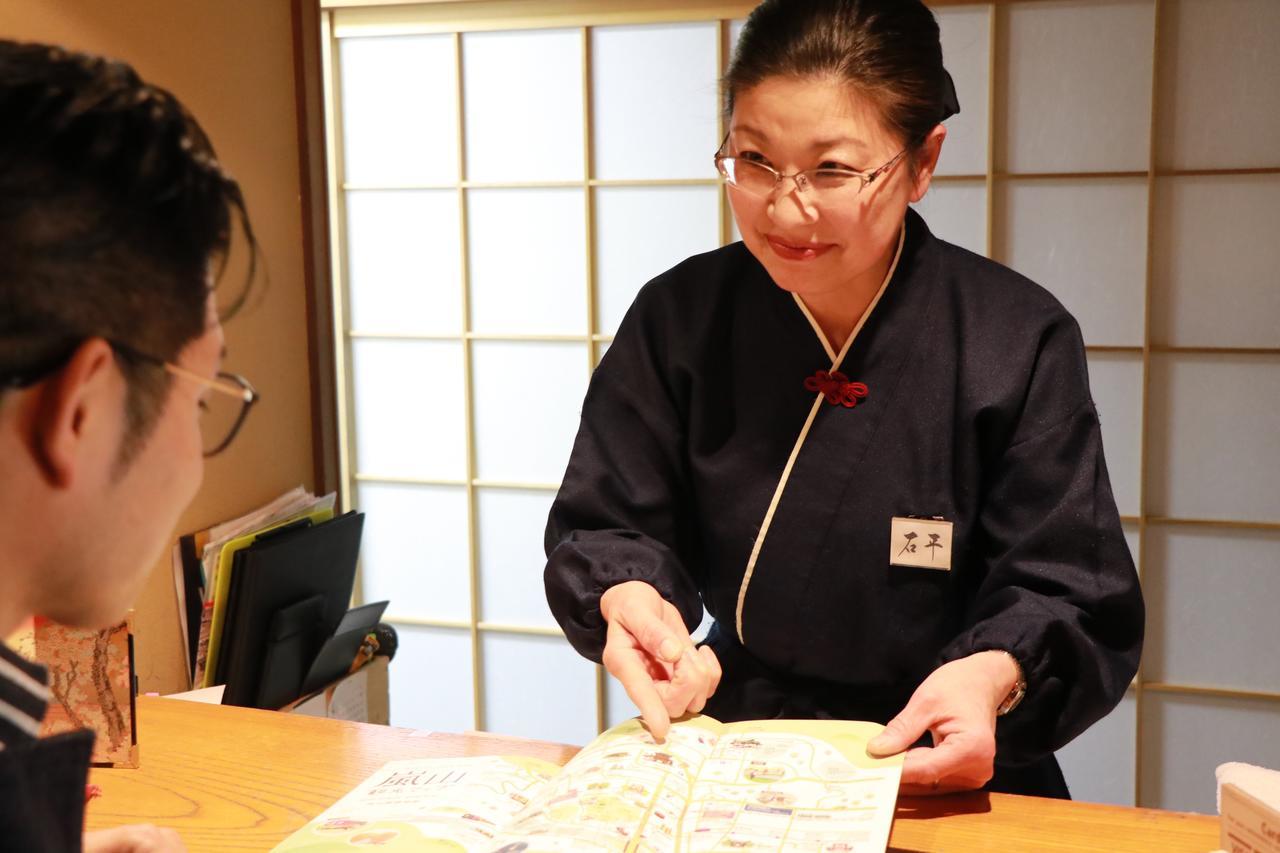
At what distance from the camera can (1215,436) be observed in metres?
2.65

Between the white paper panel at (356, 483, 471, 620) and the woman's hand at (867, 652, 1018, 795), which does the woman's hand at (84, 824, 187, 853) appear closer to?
the woman's hand at (867, 652, 1018, 795)

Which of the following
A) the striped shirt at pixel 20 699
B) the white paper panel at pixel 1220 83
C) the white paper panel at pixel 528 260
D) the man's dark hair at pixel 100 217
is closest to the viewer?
the man's dark hair at pixel 100 217

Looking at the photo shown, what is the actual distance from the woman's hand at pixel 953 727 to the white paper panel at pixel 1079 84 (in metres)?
1.75

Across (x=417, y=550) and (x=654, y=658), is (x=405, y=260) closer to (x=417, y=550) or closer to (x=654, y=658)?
(x=417, y=550)

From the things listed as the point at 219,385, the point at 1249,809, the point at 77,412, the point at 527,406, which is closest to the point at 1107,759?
the point at 527,406

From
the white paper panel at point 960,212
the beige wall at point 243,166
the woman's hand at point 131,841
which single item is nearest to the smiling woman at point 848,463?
the woman's hand at point 131,841

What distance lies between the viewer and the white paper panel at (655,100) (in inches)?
112

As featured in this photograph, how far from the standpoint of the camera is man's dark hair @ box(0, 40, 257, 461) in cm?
61

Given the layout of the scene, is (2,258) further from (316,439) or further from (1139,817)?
(316,439)

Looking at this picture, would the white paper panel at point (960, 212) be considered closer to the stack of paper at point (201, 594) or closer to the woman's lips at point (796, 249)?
the woman's lips at point (796, 249)

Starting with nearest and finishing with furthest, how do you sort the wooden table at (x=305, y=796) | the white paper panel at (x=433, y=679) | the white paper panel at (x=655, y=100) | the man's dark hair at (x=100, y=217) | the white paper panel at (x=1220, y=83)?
the man's dark hair at (x=100, y=217) < the wooden table at (x=305, y=796) < the white paper panel at (x=1220, y=83) < the white paper panel at (x=655, y=100) < the white paper panel at (x=433, y=679)

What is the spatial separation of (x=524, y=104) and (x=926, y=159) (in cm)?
173

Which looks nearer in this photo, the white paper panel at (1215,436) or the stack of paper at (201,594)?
the stack of paper at (201,594)

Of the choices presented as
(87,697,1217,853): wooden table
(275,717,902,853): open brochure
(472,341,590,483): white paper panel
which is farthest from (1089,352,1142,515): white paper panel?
(275,717,902,853): open brochure
